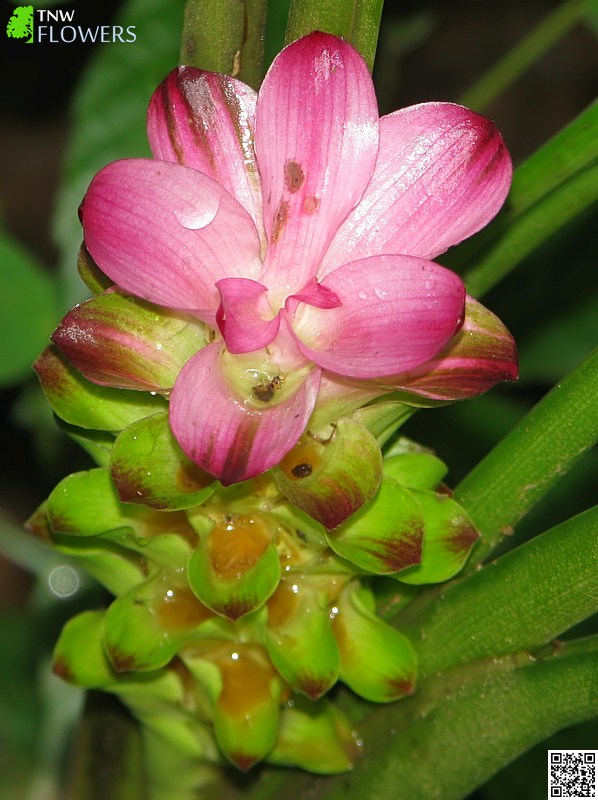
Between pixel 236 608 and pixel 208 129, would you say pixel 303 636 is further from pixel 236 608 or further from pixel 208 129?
pixel 208 129

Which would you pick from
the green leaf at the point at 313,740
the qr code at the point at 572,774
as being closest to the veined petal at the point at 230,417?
the green leaf at the point at 313,740

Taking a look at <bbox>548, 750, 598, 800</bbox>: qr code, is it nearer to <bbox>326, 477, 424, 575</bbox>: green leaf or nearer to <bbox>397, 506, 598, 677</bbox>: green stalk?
<bbox>397, 506, 598, 677</bbox>: green stalk

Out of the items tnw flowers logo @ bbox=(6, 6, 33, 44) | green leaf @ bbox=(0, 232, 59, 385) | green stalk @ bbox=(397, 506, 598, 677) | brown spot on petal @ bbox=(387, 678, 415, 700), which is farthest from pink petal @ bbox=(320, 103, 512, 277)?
green leaf @ bbox=(0, 232, 59, 385)

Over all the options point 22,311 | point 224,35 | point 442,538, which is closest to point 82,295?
point 22,311

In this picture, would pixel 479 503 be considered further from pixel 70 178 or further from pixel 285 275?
pixel 70 178

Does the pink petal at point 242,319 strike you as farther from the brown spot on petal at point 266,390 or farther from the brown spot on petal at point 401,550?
the brown spot on petal at point 401,550

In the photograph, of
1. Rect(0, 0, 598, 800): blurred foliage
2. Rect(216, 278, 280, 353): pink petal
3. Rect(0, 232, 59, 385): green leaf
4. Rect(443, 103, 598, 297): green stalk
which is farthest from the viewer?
Rect(0, 232, 59, 385): green leaf

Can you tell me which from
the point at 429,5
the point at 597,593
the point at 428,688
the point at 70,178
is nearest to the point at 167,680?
the point at 428,688
